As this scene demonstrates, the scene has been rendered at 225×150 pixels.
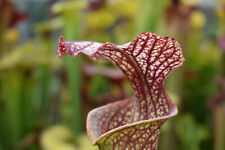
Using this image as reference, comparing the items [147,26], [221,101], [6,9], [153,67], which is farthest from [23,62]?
[153,67]

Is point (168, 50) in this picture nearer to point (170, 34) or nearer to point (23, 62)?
point (170, 34)

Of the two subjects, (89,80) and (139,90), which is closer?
(139,90)

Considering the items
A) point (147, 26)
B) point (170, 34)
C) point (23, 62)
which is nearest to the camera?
point (147, 26)

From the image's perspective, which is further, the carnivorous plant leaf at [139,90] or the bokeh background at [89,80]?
the bokeh background at [89,80]

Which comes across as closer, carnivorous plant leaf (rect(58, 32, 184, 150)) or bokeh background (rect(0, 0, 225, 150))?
carnivorous plant leaf (rect(58, 32, 184, 150))
